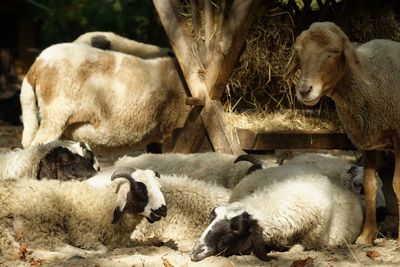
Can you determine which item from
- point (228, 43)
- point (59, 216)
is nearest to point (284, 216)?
point (59, 216)

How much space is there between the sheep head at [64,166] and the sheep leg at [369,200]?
2476 mm

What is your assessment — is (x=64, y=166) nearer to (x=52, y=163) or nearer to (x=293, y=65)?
(x=52, y=163)

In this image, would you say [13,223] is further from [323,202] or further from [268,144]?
[268,144]

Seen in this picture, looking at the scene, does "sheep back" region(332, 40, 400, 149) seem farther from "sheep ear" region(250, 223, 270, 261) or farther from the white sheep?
the white sheep

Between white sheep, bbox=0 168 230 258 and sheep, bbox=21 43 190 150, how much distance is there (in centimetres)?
199

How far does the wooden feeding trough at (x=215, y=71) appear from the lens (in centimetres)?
719

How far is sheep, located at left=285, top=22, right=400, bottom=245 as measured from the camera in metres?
5.26

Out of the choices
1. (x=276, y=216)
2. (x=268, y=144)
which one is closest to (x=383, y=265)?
(x=276, y=216)

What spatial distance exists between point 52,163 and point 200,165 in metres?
1.44

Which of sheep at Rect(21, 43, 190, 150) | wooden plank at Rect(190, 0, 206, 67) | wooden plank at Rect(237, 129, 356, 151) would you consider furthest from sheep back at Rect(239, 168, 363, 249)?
sheep at Rect(21, 43, 190, 150)

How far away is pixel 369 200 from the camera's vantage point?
5.84 metres

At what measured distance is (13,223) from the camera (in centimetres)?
555

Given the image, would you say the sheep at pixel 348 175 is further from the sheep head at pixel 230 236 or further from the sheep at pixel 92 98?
the sheep at pixel 92 98

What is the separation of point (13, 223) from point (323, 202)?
7.97ft
